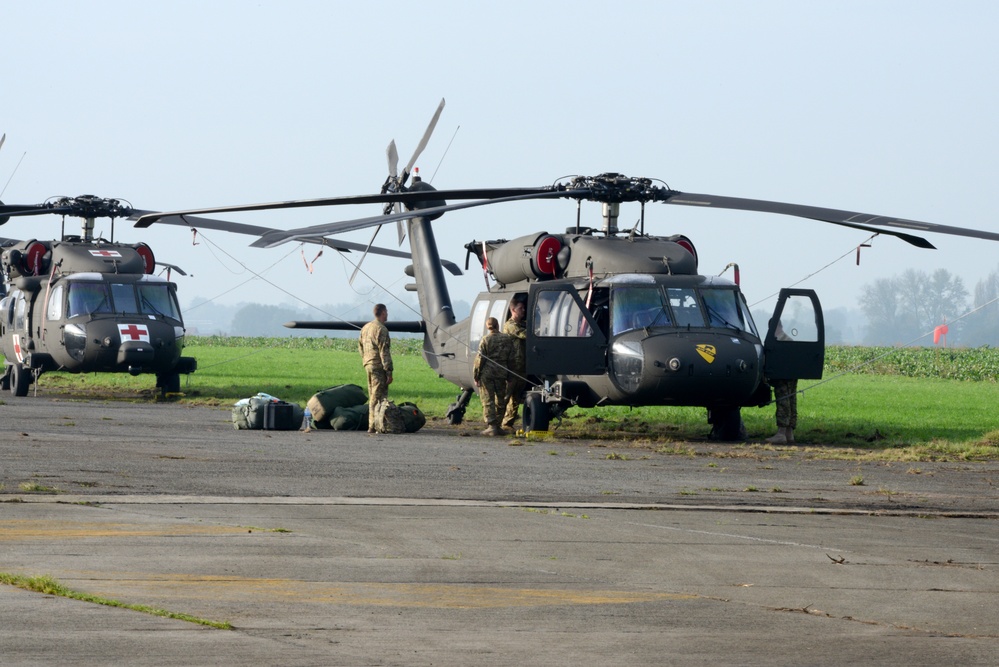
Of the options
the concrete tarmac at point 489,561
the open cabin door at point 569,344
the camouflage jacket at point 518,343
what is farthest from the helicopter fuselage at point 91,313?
the concrete tarmac at point 489,561

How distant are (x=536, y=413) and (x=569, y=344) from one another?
1.08 metres

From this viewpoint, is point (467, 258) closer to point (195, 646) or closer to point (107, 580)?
point (107, 580)

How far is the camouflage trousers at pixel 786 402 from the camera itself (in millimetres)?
16766

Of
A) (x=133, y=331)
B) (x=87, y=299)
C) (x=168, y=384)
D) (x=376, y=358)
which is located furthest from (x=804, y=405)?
(x=87, y=299)

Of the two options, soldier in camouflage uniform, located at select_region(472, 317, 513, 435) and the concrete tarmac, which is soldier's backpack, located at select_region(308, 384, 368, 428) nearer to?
soldier in camouflage uniform, located at select_region(472, 317, 513, 435)

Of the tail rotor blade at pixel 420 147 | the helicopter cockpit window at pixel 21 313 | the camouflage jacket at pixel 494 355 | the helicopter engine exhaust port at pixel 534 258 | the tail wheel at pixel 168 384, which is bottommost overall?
the tail wheel at pixel 168 384

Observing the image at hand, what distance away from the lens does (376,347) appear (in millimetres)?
17375

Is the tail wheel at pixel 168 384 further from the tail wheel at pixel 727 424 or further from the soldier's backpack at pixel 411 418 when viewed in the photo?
the tail wheel at pixel 727 424

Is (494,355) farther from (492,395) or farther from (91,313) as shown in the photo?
(91,313)

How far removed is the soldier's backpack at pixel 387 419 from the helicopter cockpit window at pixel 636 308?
122 inches

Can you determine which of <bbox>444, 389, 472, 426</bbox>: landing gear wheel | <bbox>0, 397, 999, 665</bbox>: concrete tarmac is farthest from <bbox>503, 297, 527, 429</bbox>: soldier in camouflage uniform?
<bbox>0, 397, 999, 665</bbox>: concrete tarmac

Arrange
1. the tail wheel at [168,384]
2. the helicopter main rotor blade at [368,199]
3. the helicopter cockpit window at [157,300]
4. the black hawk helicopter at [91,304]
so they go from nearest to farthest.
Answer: the helicopter main rotor blade at [368,199], the black hawk helicopter at [91,304], the helicopter cockpit window at [157,300], the tail wheel at [168,384]

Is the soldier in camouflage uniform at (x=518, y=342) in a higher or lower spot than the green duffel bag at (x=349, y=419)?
higher

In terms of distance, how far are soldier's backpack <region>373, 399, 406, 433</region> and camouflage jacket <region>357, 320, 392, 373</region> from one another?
0.46 m
